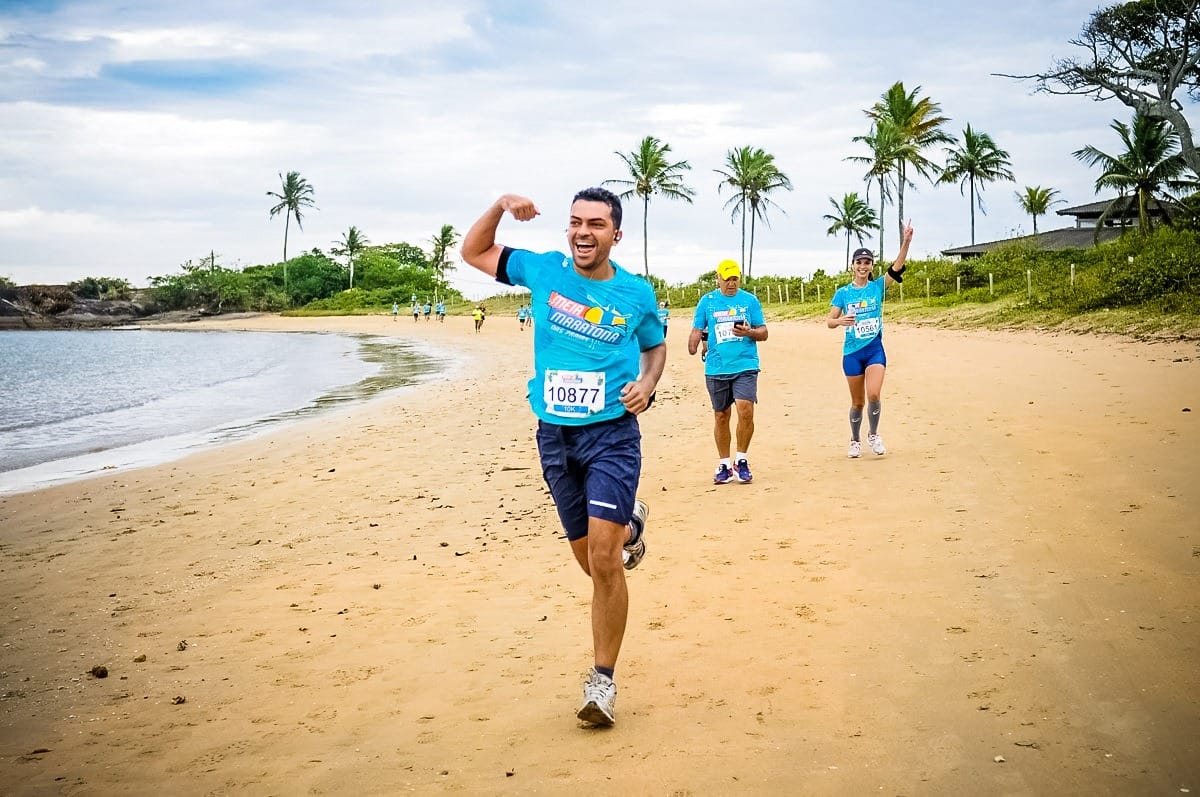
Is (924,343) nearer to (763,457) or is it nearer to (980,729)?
(763,457)

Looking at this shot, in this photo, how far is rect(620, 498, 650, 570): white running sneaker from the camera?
435 centimetres

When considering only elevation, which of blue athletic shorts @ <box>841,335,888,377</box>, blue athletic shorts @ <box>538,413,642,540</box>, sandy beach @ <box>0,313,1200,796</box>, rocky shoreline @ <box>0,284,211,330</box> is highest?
rocky shoreline @ <box>0,284,211,330</box>

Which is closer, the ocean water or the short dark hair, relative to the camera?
the short dark hair

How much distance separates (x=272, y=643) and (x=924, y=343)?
20432 millimetres

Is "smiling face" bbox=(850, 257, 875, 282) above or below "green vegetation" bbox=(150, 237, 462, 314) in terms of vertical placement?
below

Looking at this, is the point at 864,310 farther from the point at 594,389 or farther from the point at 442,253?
the point at 442,253

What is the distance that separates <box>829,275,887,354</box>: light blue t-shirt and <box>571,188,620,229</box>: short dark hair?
5.78m

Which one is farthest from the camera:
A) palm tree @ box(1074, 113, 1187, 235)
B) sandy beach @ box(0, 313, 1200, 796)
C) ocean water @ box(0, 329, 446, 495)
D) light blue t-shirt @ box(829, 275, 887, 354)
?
palm tree @ box(1074, 113, 1187, 235)

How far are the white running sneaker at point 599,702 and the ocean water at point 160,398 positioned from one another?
10.4 m

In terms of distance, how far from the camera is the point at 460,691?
433 centimetres

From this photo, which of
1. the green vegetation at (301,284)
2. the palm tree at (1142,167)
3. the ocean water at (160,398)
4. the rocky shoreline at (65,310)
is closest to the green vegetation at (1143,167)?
the palm tree at (1142,167)

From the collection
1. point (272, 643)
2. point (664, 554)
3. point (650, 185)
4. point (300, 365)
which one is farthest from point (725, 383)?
point (650, 185)

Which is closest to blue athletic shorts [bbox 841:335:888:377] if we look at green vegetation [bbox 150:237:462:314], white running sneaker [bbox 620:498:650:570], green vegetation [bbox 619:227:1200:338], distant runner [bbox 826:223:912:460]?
distant runner [bbox 826:223:912:460]

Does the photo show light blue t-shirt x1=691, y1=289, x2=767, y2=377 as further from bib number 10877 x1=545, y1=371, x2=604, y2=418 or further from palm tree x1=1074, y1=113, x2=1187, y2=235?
palm tree x1=1074, y1=113, x2=1187, y2=235
